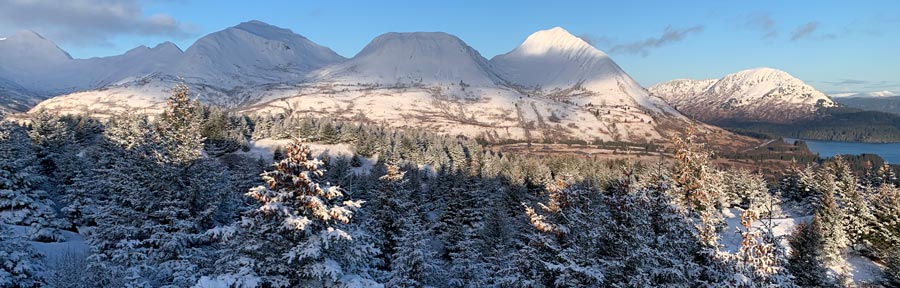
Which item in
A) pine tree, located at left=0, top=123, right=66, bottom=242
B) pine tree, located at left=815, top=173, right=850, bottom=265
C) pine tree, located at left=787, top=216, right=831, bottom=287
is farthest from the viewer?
pine tree, located at left=815, top=173, right=850, bottom=265

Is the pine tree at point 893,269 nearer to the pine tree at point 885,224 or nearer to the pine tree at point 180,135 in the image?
the pine tree at point 885,224

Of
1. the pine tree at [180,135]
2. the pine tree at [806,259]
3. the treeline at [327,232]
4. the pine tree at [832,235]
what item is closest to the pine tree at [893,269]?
the pine tree at [832,235]

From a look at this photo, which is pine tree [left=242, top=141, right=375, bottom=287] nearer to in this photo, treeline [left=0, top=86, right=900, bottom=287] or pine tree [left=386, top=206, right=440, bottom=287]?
treeline [left=0, top=86, right=900, bottom=287]

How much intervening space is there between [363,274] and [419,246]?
15.1 m

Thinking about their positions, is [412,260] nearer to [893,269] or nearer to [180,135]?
[180,135]

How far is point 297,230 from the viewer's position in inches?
599

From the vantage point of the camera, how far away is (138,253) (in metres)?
24.0

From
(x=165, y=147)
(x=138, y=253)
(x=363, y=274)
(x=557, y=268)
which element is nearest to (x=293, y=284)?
(x=363, y=274)

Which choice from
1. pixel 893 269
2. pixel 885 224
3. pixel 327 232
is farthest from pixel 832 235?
pixel 327 232

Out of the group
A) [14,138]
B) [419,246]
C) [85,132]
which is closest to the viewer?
[419,246]

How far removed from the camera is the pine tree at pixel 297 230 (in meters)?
Result: 14.8

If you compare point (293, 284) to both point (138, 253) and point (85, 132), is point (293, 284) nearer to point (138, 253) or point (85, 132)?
point (138, 253)

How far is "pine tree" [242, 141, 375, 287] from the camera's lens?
1479 cm

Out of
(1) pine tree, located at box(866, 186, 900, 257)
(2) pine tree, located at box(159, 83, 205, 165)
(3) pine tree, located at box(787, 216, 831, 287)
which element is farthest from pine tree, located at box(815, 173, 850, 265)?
(2) pine tree, located at box(159, 83, 205, 165)
